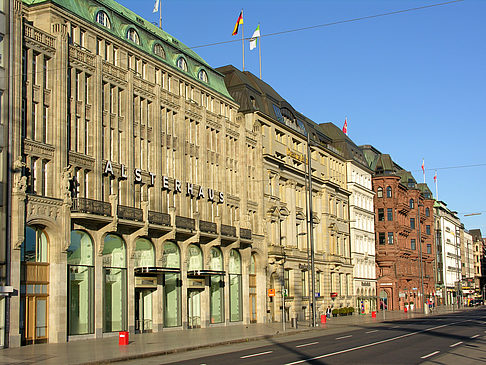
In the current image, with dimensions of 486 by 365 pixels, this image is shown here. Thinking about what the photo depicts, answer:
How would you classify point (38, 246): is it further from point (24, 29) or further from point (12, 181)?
point (24, 29)

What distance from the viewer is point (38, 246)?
36.3 meters

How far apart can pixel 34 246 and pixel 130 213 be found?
8.13m

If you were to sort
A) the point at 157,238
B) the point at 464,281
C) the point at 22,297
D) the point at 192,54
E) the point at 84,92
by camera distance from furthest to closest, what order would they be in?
the point at 464,281
the point at 192,54
the point at 157,238
the point at 84,92
the point at 22,297

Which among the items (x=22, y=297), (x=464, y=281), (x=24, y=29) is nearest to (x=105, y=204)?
(x=22, y=297)

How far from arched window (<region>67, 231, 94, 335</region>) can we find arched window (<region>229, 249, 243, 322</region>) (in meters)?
19.2

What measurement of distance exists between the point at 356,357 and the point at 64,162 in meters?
21.1

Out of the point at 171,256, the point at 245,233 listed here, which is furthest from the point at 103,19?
the point at 245,233

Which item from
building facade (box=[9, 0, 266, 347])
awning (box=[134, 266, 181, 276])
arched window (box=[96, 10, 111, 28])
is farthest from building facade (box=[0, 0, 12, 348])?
awning (box=[134, 266, 181, 276])

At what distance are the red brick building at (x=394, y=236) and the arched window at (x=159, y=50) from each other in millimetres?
58673

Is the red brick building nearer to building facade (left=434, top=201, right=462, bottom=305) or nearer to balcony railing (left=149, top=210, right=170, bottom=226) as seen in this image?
building facade (left=434, top=201, right=462, bottom=305)

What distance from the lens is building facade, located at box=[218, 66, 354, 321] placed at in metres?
64.8

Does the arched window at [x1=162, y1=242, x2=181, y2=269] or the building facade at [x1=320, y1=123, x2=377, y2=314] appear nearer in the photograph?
the arched window at [x1=162, y1=242, x2=181, y2=269]

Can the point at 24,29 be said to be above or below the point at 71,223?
above

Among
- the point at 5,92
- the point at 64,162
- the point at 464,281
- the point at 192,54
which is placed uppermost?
the point at 192,54
